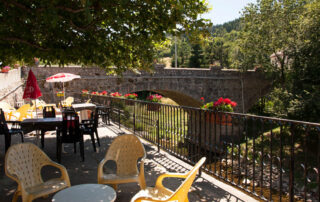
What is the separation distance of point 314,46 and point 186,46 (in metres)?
53.7

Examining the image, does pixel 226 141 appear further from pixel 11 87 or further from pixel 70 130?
pixel 11 87

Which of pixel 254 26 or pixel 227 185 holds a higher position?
pixel 254 26

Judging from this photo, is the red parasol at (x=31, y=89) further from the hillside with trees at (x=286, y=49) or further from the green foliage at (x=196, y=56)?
the green foliage at (x=196, y=56)

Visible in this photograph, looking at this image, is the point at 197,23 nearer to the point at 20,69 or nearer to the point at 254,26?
the point at 20,69

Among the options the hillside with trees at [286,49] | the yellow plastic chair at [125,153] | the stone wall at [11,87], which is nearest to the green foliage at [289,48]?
the hillside with trees at [286,49]

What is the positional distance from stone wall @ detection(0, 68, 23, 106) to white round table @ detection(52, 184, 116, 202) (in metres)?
10.8

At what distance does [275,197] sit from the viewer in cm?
675

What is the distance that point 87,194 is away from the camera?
8.04 feet

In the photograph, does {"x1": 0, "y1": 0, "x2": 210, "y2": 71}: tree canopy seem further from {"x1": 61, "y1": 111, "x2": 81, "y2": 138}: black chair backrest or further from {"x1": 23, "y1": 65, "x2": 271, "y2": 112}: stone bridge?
{"x1": 23, "y1": 65, "x2": 271, "y2": 112}: stone bridge

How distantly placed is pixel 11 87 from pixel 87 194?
12923 millimetres

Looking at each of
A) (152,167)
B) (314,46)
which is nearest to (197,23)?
(152,167)

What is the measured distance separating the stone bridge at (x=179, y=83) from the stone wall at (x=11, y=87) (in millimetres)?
1125

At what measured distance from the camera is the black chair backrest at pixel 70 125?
4.95 meters

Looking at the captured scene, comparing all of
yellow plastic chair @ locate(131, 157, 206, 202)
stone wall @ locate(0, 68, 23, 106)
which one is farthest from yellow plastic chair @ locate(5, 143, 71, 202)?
stone wall @ locate(0, 68, 23, 106)
